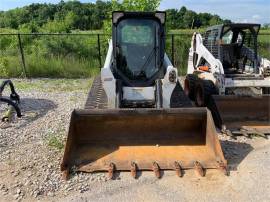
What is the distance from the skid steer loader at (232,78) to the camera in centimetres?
785

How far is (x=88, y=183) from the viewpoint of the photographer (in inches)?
206

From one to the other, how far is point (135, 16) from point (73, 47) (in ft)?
30.1

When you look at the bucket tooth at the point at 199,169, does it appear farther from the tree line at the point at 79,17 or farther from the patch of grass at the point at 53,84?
the tree line at the point at 79,17

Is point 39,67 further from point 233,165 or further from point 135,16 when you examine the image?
point 233,165

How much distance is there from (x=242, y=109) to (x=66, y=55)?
10.1m

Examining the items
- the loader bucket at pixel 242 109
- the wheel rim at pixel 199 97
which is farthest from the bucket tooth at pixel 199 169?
the wheel rim at pixel 199 97

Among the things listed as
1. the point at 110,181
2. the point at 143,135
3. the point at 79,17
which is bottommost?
the point at 110,181

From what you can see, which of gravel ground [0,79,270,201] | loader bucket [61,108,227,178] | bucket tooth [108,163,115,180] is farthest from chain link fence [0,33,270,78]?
bucket tooth [108,163,115,180]

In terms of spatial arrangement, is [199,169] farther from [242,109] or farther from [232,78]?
[232,78]

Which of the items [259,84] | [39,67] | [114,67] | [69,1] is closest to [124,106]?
[114,67]

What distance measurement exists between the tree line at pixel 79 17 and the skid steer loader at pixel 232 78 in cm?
238

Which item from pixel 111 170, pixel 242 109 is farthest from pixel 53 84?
pixel 111 170

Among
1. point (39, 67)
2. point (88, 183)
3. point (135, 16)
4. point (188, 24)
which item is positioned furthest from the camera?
point (188, 24)

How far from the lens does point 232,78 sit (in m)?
8.95
